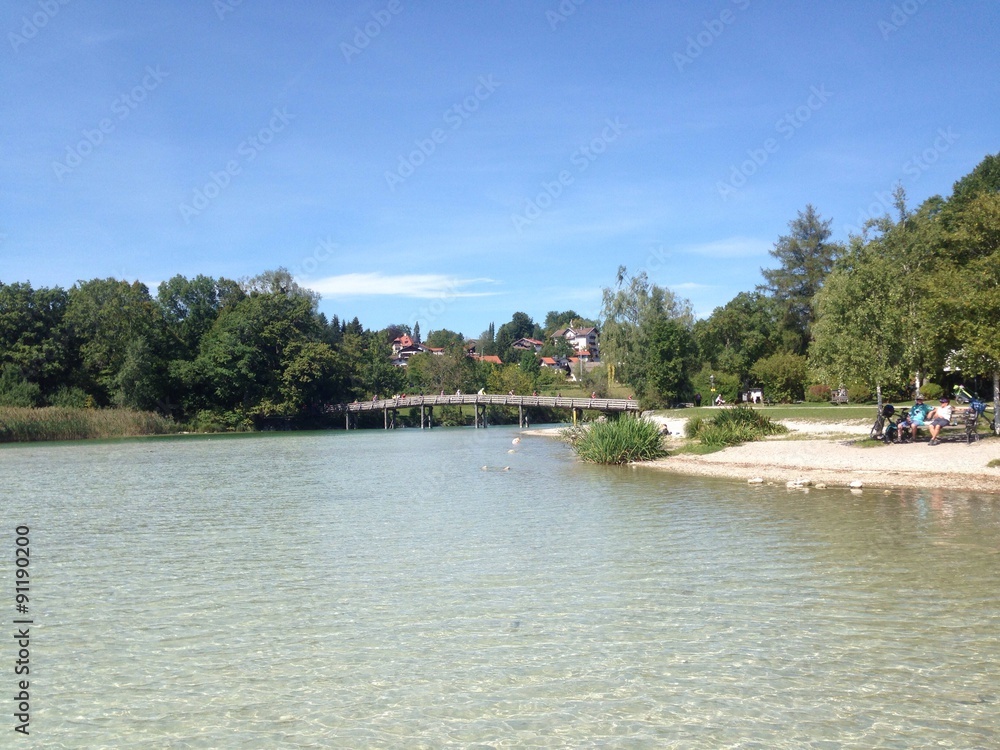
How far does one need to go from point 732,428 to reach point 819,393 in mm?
22019

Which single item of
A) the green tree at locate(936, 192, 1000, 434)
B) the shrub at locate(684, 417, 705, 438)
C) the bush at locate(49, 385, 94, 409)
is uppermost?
the green tree at locate(936, 192, 1000, 434)

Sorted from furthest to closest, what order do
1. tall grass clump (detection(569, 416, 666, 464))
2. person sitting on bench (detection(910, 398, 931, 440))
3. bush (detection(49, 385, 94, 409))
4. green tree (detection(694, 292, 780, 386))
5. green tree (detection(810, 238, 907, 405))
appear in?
bush (detection(49, 385, 94, 409)), green tree (detection(694, 292, 780, 386)), tall grass clump (detection(569, 416, 666, 464)), person sitting on bench (detection(910, 398, 931, 440)), green tree (detection(810, 238, 907, 405))

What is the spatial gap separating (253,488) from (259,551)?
10787 millimetres

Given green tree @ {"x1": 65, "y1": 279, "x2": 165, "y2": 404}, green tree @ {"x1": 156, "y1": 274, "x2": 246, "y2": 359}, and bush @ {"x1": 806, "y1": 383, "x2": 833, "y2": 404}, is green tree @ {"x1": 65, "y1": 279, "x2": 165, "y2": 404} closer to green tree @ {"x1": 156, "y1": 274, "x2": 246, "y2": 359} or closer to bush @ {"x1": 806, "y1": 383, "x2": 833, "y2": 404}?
green tree @ {"x1": 156, "y1": 274, "x2": 246, "y2": 359}

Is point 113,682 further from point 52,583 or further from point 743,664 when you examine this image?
point 743,664

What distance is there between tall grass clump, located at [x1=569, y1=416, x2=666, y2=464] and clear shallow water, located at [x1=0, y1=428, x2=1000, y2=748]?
1170cm

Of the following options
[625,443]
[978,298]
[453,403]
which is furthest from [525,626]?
[453,403]

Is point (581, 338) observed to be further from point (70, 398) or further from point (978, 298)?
point (978, 298)

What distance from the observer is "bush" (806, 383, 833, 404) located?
4964 centimetres

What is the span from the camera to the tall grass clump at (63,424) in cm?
5253

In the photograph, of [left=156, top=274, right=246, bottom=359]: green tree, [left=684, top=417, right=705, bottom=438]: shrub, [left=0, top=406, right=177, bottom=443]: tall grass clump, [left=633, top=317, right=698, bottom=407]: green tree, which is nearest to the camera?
[left=684, top=417, right=705, bottom=438]: shrub

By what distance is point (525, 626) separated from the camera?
8.72 m

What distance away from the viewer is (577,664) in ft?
24.6

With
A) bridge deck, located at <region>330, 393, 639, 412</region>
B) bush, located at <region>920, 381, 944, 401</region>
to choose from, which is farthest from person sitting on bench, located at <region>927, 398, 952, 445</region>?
bridge deck, located at <region>330, 393, 639, 412</region>
